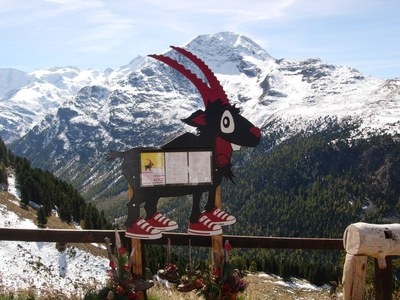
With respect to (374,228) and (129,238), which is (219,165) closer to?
(129,238)

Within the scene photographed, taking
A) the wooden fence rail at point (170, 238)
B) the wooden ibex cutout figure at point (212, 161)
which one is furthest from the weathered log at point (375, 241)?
the wooden ibex cutout figure at point (212, 161)

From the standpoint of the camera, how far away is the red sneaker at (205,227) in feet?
35.3

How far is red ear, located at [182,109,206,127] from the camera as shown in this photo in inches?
430

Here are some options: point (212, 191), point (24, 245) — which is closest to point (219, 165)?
point (212, 191)

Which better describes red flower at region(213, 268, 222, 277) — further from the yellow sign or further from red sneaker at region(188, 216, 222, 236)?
the yellow sign

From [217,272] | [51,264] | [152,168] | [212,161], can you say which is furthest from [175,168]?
[51,264]

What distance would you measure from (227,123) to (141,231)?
304cm

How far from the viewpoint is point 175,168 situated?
10648 millimetres

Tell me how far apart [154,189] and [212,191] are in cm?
133

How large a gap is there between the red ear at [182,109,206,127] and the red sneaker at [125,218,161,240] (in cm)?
238

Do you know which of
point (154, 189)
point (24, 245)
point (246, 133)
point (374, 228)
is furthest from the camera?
point (24, 245)

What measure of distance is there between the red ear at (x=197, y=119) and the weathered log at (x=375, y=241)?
3.82 metres

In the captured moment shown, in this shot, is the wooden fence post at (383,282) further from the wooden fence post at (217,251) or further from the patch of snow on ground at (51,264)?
the patch of snow on ground at (51,264)

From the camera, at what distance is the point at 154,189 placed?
416 inches
